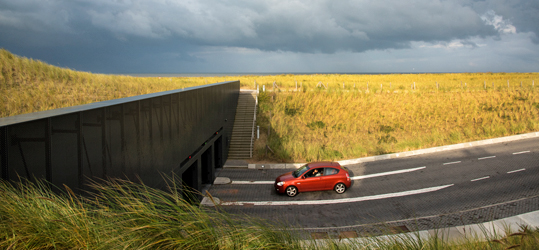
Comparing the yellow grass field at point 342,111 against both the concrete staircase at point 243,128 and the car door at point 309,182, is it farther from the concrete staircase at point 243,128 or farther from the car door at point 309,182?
the car door at point 309,182

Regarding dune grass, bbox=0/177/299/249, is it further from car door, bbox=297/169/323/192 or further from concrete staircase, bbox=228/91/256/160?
concrete staircase, bbox=228/91/256/160

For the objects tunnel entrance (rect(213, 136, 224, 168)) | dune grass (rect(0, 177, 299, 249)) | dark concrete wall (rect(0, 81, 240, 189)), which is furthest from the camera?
tunnel entrance (rect(213, 136, 224, 168))

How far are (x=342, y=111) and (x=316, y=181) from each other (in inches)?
665

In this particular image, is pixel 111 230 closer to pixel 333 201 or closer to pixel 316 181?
pixel 333 201

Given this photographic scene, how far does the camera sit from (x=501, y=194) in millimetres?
13547

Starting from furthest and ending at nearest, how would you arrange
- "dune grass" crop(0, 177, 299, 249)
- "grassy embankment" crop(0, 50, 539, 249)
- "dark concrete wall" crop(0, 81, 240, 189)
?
Answer: 1. "dark concrete wall" crop(0, 81, 240, 189)
2. "grassy embankment" crop(0, 50, 539, 249)
3. "dune grass" crop(0, 177, 299, 249)

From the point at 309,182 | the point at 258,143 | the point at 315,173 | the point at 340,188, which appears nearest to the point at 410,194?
the point at 340,188

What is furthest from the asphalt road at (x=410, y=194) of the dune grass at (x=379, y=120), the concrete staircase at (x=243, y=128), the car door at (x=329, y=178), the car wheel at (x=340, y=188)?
the dune grass at (x=379, y=120)

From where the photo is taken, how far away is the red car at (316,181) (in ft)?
50.1

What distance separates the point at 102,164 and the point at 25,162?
2044 millimetres

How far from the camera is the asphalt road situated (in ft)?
39.3

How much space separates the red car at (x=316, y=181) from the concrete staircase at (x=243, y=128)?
25.9 ft

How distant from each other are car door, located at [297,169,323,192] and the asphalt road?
398 mm

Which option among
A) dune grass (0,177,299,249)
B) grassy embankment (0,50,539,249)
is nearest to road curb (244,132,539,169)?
grassy embankment (0,50,539,249)
